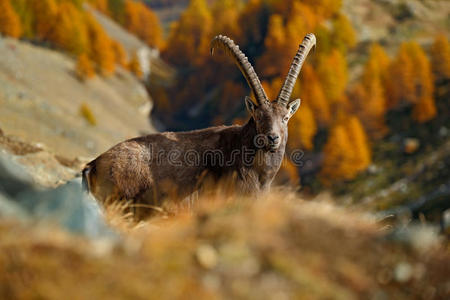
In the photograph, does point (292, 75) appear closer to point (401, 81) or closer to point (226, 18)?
point (401, 81)

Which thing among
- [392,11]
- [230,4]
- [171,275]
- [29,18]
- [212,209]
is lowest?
[171,275]

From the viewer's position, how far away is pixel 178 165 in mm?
12250

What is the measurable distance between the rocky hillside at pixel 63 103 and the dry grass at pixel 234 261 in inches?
1474

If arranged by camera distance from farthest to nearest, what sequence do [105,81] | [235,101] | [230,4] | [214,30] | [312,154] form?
[230,4]
[214,30]
[235,101]
[105,81]
[312,154]

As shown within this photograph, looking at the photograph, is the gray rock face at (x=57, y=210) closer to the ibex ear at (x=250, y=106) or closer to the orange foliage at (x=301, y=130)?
the ibex ear at (x=250, y=106)

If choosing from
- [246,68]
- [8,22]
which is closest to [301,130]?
[8,22]

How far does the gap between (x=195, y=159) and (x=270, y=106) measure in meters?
2.39

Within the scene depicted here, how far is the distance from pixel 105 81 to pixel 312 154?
188ft

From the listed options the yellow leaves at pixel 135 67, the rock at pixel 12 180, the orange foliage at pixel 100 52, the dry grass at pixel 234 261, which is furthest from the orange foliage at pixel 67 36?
the dry grass at pixel 234 261

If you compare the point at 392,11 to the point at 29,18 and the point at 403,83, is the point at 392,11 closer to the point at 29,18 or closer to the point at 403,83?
the point at 403,83

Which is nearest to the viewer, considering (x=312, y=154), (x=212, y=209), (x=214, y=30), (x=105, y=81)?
(x=212, y=209)

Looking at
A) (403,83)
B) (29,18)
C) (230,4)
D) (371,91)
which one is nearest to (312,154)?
(371,91)

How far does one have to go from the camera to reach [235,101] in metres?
138

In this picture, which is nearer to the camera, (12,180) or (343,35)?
(12,180)
